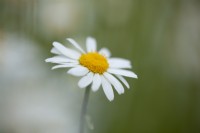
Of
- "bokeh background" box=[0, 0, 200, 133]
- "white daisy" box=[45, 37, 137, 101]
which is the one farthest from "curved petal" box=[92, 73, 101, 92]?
"bokeh background" box=[0, 0, 200, 133]

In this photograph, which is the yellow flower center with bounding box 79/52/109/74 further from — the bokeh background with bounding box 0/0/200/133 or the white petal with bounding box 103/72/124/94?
the bokeh background with bounding box 0/0/200/133

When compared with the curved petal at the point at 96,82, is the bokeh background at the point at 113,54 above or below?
above

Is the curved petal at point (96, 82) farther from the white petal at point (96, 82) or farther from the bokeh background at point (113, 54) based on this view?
the bokeh background at point (113, 54)

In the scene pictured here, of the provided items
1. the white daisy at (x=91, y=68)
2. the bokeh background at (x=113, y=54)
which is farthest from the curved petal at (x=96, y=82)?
the bokeh background at (x=113, y=54)

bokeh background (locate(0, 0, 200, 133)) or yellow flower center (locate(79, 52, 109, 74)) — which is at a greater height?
bokeh background (locate(0, 0, 200, 133))

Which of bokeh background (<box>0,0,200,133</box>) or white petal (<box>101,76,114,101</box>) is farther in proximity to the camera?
bokeh background (<box>0,0,200,133</box>)

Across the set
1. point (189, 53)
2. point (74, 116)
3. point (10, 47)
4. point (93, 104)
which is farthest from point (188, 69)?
point (10, 47)
